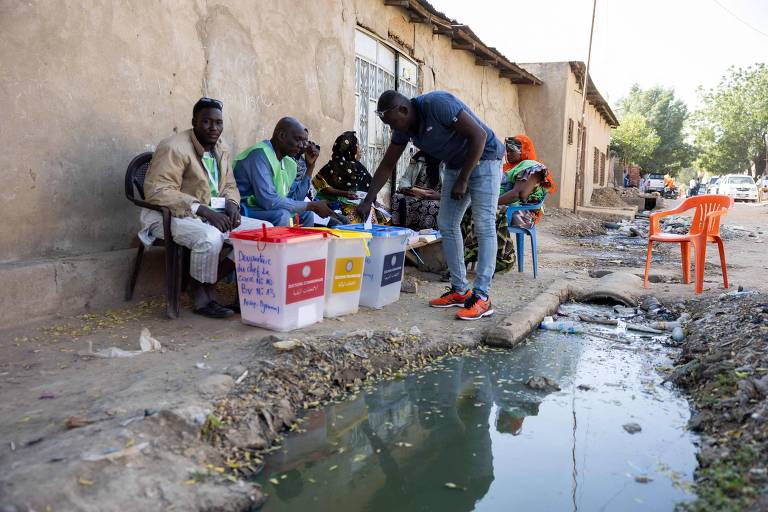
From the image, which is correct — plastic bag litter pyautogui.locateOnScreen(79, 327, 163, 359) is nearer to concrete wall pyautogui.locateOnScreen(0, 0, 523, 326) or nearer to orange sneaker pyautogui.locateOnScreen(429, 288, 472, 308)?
concrete wall pyautogui.locateOnScreen(0, 0, 523, 326)

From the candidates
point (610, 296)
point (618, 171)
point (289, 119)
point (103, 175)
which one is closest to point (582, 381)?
point (610, 296)

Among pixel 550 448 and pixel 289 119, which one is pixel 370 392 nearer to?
pixel 550 448

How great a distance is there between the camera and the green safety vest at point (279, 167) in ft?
13.6

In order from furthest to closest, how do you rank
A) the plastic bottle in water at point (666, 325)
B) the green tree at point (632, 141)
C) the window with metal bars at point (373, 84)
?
the green tree at point (632, 141), the window with metal bars at point (373, 84), the plastic bottle in water at point (666, 325)

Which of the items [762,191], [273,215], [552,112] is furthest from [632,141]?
[273,215]

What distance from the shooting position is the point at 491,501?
199 cm

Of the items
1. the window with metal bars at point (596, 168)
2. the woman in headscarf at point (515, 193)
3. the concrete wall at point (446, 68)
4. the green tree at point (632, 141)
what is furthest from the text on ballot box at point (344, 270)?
the green tree at point (632, 141)

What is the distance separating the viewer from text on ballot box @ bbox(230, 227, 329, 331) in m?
3.23

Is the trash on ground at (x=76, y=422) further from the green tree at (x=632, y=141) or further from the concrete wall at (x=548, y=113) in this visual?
the green tree at (x=632, y=141)

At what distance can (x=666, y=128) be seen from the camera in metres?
51.2

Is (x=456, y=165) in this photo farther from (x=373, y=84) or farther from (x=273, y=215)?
(x=373, y=84)

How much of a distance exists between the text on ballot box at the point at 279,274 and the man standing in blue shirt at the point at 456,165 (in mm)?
779

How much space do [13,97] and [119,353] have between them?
4.76ft

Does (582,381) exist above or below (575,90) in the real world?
below
